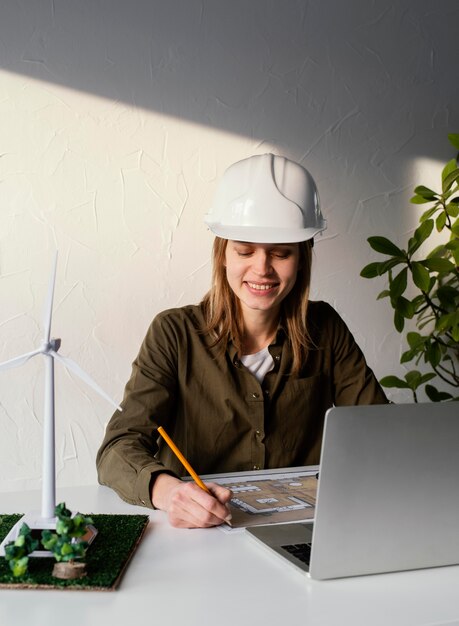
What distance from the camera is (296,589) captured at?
1.18 meters

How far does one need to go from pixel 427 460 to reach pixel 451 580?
20 cm

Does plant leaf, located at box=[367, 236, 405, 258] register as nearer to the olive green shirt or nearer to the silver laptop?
the olive green shirt

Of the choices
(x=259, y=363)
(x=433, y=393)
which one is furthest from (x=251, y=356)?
(x=433, y=393)

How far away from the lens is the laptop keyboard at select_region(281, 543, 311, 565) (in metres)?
1.30

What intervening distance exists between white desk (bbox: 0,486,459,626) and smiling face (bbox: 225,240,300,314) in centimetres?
80

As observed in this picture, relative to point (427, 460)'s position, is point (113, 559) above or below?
below

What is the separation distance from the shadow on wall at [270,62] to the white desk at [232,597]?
182cm

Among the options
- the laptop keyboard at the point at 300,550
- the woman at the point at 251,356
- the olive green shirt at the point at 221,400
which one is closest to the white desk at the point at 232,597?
the laptop keyboard at the point at 300,550

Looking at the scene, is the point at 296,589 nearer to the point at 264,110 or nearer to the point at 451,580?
the point at 451,580

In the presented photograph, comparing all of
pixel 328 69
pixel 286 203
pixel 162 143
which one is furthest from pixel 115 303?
pixel 328 69

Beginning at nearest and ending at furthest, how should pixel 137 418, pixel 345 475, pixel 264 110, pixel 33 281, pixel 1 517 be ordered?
1. pixel 345 475
2. pixel 1 517
3. pixel 137 418
4. pixel 33 281
5. pixel 264 110

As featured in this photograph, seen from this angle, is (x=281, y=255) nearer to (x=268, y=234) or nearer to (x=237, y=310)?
(x=268, y=234)

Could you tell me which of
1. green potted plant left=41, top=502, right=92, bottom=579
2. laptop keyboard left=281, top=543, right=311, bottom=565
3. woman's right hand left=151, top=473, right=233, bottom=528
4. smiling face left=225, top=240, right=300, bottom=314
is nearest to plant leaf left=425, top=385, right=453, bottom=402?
smiling face left=225, top=240, right=300, bottom=314

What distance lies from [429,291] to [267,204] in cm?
121
